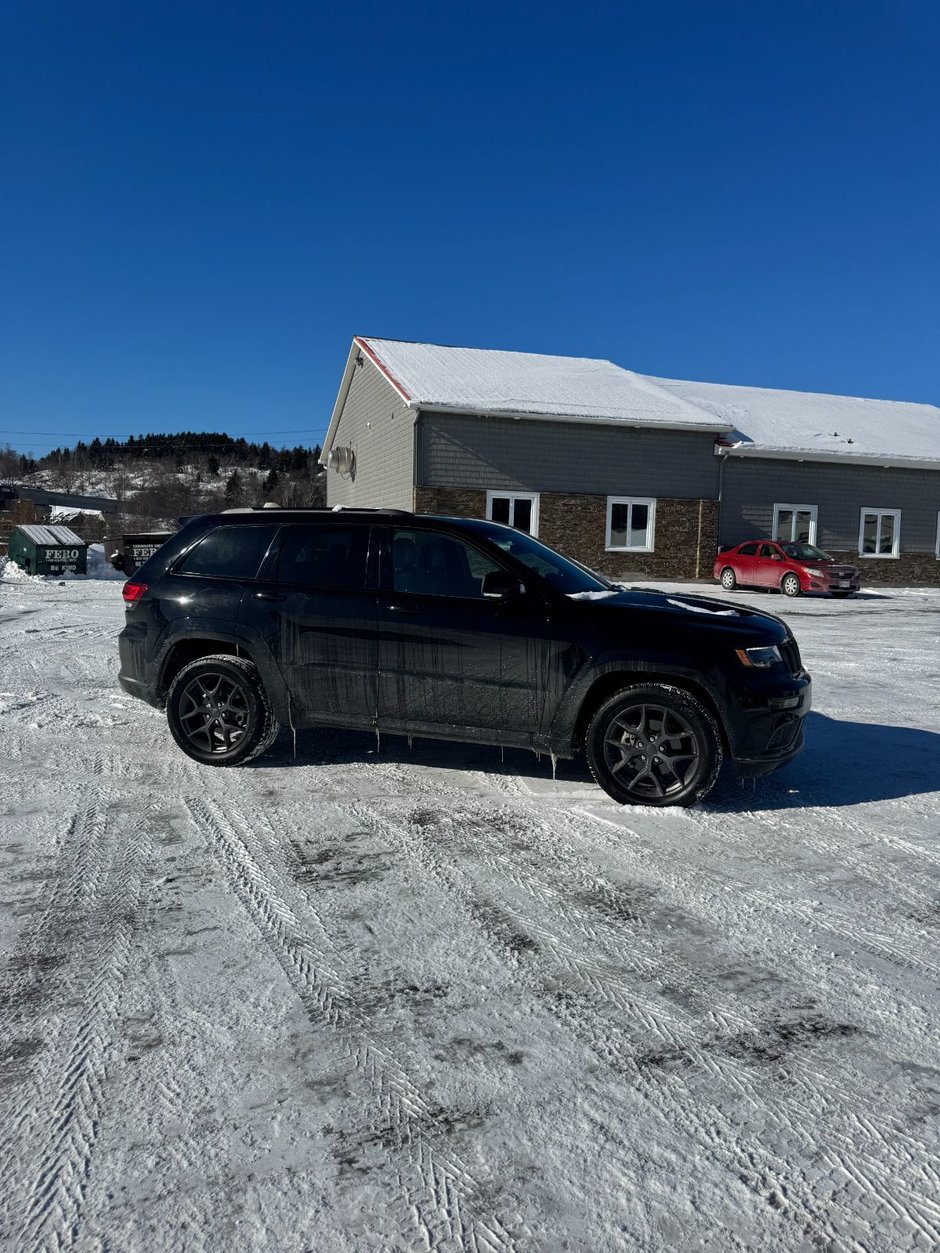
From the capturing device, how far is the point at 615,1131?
2213 mm

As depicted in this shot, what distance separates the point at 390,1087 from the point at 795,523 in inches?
1104

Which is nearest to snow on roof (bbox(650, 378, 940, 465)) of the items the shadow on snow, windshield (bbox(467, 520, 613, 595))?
the shadow on snow

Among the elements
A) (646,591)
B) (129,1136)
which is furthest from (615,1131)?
(646,591)

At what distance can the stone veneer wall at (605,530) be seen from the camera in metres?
24.5

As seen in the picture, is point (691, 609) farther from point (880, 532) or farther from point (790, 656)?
point (880, 532)

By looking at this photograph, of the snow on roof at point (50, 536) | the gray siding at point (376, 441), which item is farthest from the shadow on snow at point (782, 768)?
the snow on roof at point (50, 536)

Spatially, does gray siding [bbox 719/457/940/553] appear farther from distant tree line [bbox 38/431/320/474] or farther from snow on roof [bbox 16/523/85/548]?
distant tree line [bbox 38/431/320/474]

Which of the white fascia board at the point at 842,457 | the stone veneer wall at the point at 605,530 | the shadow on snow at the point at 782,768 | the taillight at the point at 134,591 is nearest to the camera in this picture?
the shadow on snow at the point at 782,768

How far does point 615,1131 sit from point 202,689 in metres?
4.17

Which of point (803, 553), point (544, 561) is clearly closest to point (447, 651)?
point (544, 561)

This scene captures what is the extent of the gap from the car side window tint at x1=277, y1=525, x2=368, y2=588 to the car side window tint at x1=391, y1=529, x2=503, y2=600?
244mm

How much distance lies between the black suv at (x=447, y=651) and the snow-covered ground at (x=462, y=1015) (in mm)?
401

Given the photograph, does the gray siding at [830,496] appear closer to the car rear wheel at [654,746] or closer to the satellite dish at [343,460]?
the satellite dish at [343,460]

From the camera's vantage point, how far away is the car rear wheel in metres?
4.79
